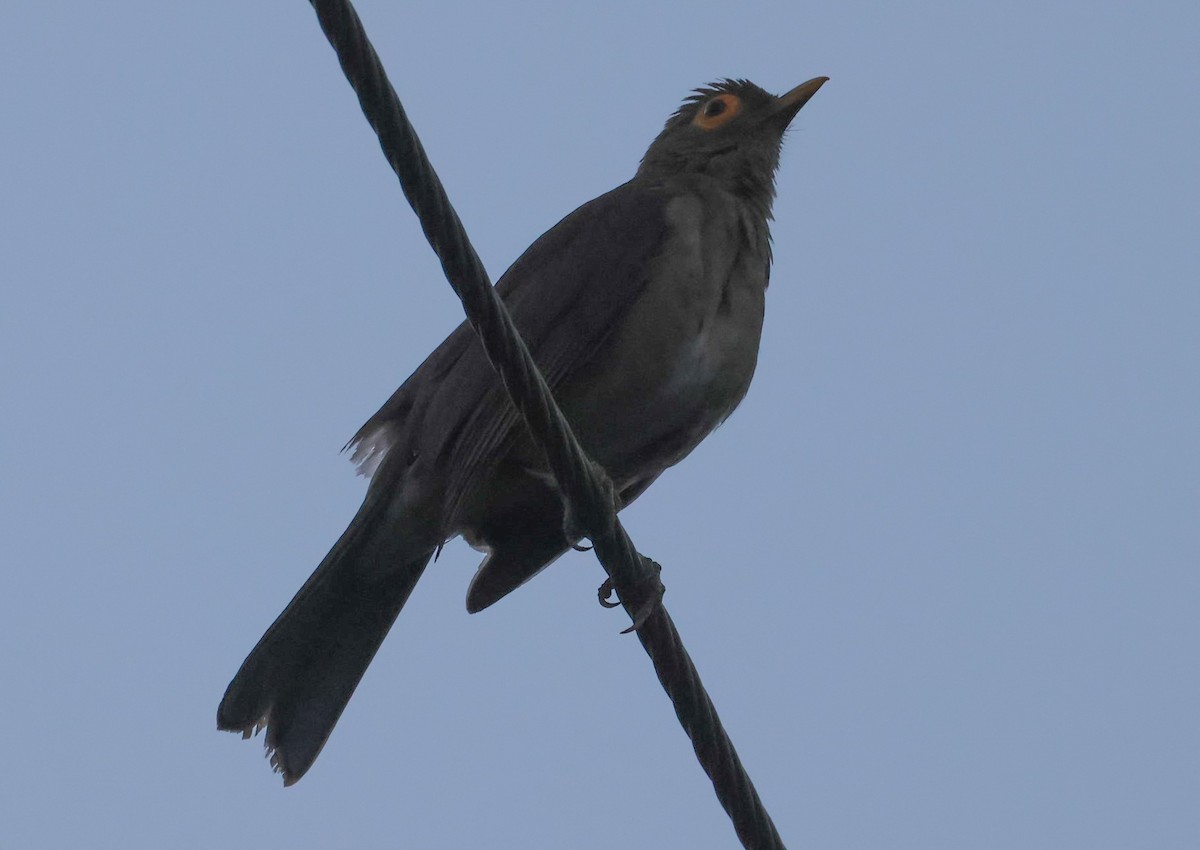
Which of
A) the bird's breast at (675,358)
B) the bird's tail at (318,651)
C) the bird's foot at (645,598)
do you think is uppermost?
the bird's breast at (675,358)

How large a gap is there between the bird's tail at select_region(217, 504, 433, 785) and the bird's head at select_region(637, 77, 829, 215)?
1924 millimetres

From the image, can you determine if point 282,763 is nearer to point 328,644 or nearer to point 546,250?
point 328,644

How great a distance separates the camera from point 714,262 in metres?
5.19

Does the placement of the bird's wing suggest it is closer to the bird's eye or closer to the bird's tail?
the bird's tail

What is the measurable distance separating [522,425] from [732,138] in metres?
2.05

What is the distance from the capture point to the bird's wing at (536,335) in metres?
4.71

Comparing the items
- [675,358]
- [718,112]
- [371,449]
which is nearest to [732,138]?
[718,112]

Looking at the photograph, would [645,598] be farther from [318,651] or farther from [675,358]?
[318,651]

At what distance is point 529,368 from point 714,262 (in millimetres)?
1973

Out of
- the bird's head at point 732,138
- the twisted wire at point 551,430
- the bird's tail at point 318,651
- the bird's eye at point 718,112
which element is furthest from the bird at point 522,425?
the bird's eye at point 718,112

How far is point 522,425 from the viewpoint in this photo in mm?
4723

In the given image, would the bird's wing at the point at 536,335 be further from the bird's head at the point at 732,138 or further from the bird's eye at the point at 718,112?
the bird's eye at the point at 718,112

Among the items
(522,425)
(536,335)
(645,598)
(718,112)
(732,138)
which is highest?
(718,112)

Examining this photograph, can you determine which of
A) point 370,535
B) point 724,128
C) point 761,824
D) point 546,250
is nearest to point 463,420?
point 370,535
